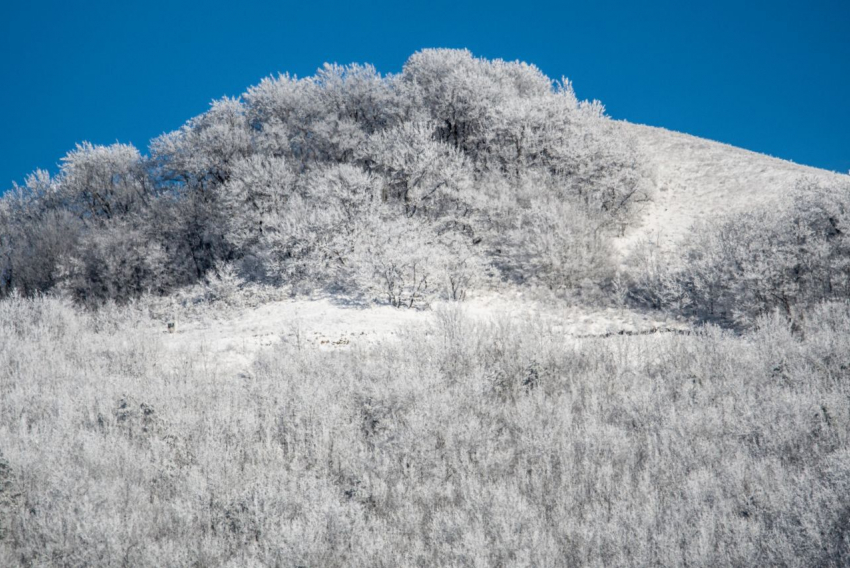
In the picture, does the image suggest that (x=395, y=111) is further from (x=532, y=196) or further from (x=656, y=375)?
(x=656, y=375)

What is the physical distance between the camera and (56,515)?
5270mm

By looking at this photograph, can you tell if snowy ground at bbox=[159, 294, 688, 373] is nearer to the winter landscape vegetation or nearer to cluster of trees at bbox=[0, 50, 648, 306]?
the winter landscape vegetation

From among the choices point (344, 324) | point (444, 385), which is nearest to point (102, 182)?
point (344, 324)

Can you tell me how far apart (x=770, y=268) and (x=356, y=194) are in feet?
52.6

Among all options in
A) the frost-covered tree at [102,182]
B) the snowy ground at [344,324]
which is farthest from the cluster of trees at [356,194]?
the snowy ground at [344,324]

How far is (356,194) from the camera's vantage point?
2378 centimetres

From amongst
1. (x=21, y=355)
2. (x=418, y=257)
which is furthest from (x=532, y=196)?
(x=21, y=355)

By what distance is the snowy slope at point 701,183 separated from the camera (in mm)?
25938

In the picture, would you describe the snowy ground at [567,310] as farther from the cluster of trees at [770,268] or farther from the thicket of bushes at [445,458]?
the thicket of bushes at [445,458]

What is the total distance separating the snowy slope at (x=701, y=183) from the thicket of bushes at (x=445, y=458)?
16.5 meters

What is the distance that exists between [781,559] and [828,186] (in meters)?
19.3

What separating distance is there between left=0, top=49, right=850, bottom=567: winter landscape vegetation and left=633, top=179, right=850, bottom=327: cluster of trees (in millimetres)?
99

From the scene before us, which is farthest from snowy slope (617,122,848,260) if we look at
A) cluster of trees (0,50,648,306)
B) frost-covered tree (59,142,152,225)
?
frost-covered tree (59,142,152,225)

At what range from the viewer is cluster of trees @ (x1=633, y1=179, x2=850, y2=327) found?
Answer: 51.7ft
